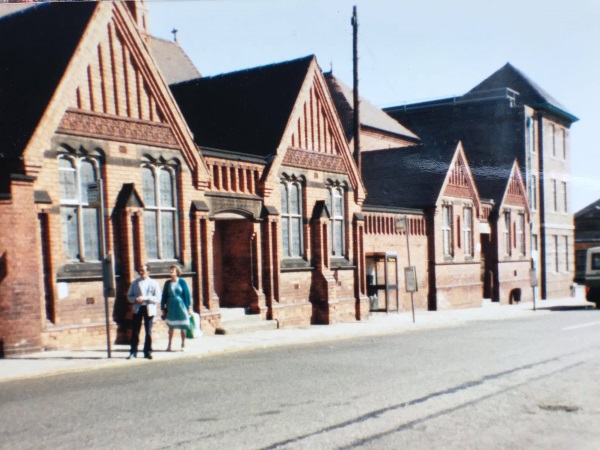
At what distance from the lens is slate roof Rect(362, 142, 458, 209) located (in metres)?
33.2

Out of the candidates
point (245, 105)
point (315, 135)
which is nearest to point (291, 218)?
point (315, 135)

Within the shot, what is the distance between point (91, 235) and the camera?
55.7 feet

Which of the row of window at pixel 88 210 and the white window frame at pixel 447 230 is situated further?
the white window frame at pixel 447 230

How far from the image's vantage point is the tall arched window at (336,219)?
25.3 metres

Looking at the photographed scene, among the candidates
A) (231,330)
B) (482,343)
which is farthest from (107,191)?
(482,343)

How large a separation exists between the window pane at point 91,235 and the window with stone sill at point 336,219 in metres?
9.82

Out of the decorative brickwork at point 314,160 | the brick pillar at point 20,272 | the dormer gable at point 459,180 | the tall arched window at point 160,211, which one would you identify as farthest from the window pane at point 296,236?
the dormer gable at point 459,180

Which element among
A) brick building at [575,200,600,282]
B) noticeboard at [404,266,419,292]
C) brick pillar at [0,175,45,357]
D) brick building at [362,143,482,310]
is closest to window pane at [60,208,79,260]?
brick pillar at [0,175,45,357]

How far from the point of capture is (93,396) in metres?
9.92

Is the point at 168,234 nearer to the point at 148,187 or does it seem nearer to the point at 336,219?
the point at 148,187

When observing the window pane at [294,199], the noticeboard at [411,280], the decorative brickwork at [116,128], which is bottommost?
the noticeboard at [411,280]

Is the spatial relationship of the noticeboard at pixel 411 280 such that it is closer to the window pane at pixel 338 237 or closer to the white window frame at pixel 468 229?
the window pane at pixel 338 237

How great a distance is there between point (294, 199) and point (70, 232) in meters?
8.72

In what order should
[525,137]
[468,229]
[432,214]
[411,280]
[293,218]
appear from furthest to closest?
[525,137]
[468,229]
[432,214]
[411,280]
[293,218]
